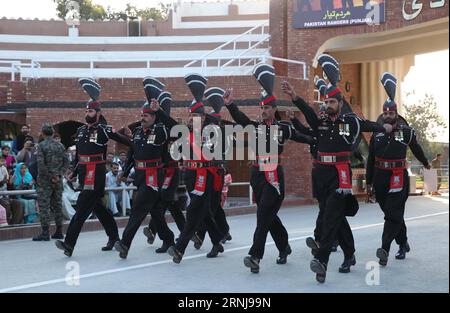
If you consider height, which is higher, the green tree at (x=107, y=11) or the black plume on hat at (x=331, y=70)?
the green tree at (x=107, y=11)

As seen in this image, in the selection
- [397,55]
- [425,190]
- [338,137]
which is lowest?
[425,190]

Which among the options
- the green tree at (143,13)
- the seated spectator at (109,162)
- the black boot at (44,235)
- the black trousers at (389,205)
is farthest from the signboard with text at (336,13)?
the green tree at (143,13)

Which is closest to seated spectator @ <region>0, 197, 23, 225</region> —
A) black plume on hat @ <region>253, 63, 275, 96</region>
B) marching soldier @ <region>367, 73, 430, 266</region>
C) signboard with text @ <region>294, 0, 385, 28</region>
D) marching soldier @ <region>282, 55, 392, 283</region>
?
black plume on hat @ <region>253, 63, 275, 96</region>

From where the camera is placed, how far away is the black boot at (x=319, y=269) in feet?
26.9

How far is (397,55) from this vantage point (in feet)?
84.9

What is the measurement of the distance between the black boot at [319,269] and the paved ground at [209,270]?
0.09 m

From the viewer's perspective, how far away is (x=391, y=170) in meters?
10.0

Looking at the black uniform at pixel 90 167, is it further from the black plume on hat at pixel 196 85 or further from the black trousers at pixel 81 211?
the black plume on hat at pixel 196 85

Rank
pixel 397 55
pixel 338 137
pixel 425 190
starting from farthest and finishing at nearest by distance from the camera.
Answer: pixel 425 190
pixel 397 55
pixel 338 137

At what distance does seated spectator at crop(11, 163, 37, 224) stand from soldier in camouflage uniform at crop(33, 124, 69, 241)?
1.13 meters

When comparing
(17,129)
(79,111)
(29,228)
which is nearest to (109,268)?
(29,228)
